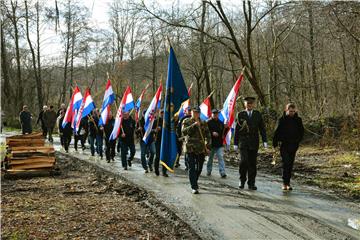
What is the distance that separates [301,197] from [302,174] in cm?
345

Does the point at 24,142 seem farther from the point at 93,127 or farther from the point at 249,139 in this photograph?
the point at 249,139

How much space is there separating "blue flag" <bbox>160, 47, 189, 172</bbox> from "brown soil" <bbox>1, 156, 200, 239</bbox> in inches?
39.0

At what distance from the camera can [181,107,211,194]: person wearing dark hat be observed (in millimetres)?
9141

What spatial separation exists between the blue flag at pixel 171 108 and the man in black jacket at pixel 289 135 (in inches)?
92.9

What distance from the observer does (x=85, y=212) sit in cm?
761

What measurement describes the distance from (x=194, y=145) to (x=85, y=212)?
9.37 ft

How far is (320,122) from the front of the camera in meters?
20.0

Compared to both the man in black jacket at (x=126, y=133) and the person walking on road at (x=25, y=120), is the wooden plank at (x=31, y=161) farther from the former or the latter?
the person walking on road at (x=25, y=120)

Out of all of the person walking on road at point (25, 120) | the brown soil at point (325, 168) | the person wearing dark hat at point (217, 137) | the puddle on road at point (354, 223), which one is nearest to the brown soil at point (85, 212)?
the puddle on road at point (354, 223)

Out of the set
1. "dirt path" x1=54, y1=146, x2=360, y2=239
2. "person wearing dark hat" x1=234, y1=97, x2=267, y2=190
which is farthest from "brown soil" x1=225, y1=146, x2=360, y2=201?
"person wearing dark hat" x1=234, y1=97, x2=267, y2=190

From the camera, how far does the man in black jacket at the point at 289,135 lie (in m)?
9.38

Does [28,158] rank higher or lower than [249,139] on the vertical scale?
lower

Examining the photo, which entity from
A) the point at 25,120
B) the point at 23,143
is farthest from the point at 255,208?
the point at 25,120

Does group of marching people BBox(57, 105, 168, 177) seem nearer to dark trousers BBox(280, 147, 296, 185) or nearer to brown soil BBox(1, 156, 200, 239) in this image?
brown soil BBox(1, 156, 200, 239)
